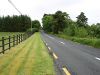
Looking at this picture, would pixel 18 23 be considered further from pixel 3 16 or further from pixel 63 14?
pixel 63 14

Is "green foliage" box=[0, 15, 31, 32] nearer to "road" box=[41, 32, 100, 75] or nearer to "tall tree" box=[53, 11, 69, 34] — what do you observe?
"tall tree" box=[53, 11, 69, 34]

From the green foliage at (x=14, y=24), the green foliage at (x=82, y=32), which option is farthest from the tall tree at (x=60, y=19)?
the green foliage at (x=14, y=24)

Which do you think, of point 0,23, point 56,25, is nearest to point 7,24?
point 0,23

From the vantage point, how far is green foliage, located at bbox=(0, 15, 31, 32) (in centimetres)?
16412

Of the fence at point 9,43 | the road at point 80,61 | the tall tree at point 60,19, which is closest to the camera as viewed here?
the road at point 80,61

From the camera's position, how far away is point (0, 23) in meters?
164

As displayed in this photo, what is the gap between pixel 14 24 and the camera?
550 feet

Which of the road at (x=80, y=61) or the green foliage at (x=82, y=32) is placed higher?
the road at (x=80, y=61)

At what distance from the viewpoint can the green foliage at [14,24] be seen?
538 ft

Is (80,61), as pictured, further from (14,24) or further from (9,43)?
(14,24)

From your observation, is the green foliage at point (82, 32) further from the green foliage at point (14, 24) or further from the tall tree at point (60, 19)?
the green foliage at point (14, 24)

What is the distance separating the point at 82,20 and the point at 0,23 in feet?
163

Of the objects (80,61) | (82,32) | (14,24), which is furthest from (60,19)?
(80,61)

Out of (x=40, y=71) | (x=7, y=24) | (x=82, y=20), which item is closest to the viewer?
(x=40, y=71)
